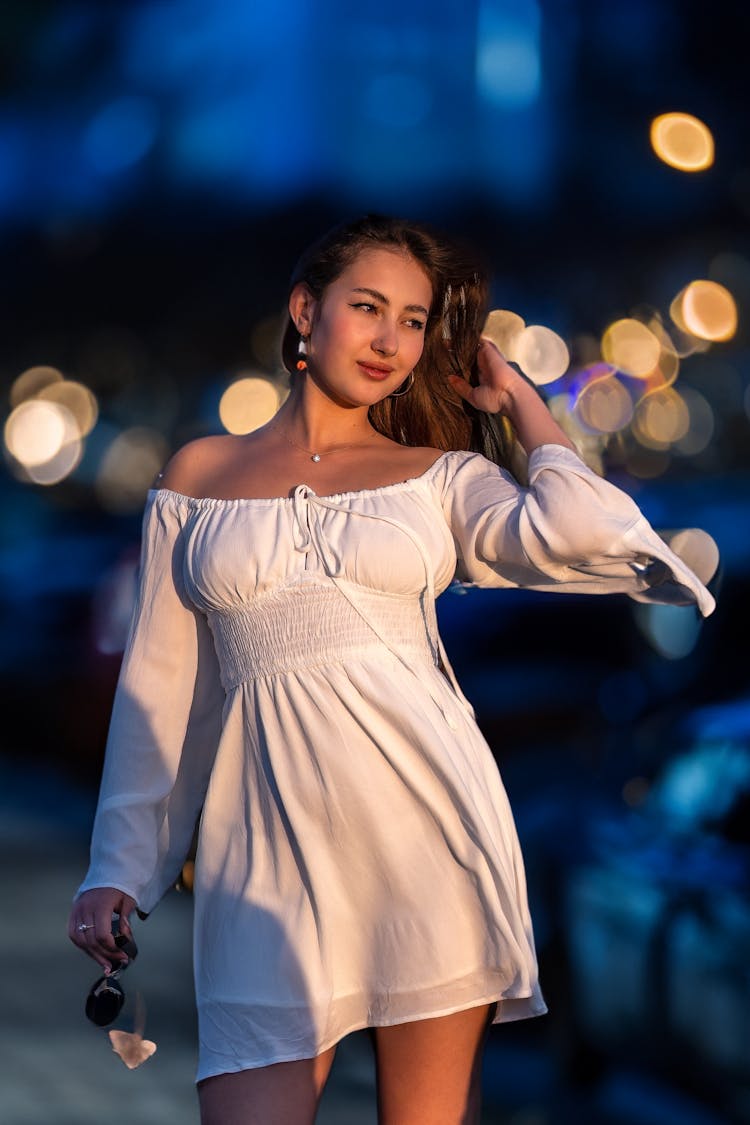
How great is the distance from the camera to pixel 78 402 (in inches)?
1070

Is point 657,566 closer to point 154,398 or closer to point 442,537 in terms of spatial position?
point 442,537

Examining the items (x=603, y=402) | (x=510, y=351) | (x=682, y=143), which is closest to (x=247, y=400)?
(x=603, y=402)

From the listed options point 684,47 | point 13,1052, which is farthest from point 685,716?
point 684,47

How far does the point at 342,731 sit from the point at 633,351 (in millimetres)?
6411

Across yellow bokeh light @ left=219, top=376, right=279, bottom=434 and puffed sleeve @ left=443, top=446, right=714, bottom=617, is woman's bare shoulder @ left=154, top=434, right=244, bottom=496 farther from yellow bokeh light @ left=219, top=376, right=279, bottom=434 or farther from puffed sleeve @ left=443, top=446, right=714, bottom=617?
yellow bokeh light @ left=219, top=376, right=279, bottom=434

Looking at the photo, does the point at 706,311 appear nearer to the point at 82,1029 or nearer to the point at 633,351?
the point at 633,351

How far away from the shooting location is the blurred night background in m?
4.75

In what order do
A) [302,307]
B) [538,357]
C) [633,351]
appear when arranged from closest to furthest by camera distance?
[302,307] < [538,357] < [633,351]

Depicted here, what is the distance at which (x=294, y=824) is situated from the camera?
2.85 m

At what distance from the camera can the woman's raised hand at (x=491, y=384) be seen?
321 cm

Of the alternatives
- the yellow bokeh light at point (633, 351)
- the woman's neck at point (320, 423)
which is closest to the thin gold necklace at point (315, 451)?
the woman's neck at point (320, 423)

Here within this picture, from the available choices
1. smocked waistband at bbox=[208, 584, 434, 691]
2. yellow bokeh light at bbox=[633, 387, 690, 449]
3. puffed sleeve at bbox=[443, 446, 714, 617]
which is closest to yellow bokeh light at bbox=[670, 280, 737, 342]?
yellow bokeh light at bbox=[633, 387, 690, 449]

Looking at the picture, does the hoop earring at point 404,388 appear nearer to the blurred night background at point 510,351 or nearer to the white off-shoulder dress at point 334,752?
the white off-shoulder dress at point 334,752

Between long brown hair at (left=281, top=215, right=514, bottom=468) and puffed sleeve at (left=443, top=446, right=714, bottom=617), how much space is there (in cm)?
19
